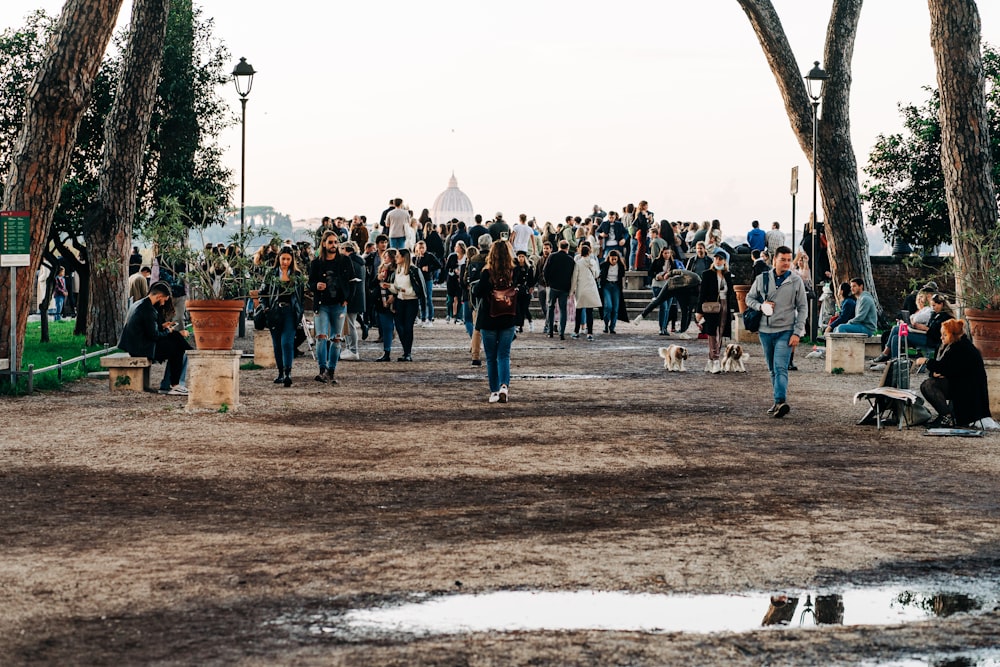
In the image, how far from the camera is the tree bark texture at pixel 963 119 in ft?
63.3

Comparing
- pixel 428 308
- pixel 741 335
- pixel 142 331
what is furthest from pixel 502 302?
pixel 428 308

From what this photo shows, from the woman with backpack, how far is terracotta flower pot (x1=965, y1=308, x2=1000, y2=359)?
4.57m

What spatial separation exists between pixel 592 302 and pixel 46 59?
12.2m

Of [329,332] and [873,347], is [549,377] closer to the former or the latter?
[329,332]

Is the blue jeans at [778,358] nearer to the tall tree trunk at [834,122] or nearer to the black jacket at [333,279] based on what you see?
the black jacket at [333,279]

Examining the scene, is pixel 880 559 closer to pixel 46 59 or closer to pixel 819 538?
pixel 819 538

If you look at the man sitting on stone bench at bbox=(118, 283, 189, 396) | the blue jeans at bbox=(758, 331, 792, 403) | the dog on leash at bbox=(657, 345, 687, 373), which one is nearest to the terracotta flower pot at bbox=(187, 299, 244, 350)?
the man sitting on stone bench at bbox=(118, 283, 189, 396)

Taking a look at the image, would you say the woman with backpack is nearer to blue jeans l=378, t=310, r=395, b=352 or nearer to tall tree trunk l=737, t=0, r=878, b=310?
blue jeans l=378, t=310, r=395, b=352

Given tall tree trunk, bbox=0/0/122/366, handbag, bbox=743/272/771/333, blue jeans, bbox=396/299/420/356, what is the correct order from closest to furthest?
handbag, bbox=743/272/771/333 → tall tree trunk, bbox=0/0/122/366 → blue jeans, bbox=396/299/420/356

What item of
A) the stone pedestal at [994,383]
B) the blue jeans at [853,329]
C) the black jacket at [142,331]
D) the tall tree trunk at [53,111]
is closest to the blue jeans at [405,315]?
the black jacket at [142,331]

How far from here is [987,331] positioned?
14.8m

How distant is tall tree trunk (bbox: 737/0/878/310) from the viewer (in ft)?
88.5

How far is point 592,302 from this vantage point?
89.6ft

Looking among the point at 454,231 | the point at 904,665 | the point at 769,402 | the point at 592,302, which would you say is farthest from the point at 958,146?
the point at 454,231
